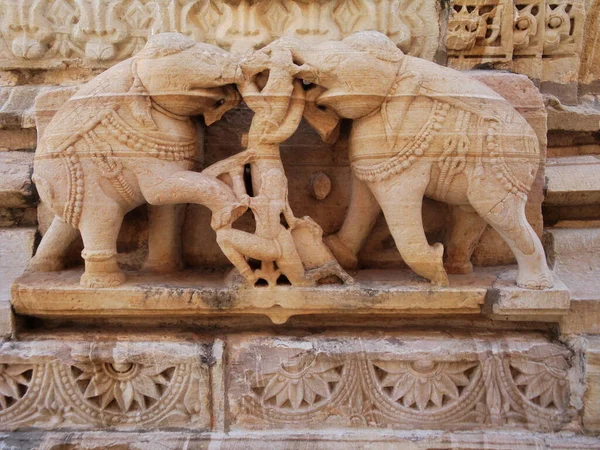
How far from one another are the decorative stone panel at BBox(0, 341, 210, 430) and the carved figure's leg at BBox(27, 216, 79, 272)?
379 mm

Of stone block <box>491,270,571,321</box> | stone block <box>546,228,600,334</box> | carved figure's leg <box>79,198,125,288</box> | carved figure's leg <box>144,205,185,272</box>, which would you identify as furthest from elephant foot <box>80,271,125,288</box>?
stone block <box>546,228,600,334</box>

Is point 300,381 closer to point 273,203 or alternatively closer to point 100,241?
point 273,203

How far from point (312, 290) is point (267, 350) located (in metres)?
0.36

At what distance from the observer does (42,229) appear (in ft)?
8.31

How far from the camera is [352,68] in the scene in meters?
2.04

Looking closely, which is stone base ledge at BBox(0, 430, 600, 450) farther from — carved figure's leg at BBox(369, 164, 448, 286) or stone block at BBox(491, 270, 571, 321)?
carved figure's leg at BBox(369, 164, 448, 286)

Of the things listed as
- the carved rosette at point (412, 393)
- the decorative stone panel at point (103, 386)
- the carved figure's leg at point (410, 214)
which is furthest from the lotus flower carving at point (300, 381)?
the carved figure's leg at point (410, 214)

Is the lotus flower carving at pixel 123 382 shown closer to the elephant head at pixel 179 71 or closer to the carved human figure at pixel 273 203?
the carved human figure at pixel 273 203

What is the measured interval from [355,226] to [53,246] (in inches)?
58.2

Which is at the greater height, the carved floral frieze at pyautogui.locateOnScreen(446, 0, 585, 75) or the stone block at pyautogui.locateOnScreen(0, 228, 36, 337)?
the carved floral frieze at pyautogui.locateOnScreen(446, 0, 585, 75)

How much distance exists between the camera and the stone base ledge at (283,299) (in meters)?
2.15

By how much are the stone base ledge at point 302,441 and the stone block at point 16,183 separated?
3.69ft

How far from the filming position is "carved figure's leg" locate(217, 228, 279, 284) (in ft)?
6.79

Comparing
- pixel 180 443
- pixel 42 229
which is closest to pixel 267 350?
pixel 180 443
